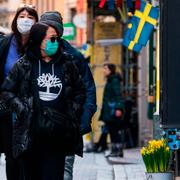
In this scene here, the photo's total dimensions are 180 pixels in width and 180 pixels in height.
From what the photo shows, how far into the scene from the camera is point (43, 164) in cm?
826

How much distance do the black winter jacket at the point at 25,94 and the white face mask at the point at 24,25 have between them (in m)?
1.18

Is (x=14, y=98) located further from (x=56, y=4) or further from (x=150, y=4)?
(x=56, y=4)

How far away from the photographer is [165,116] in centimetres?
943

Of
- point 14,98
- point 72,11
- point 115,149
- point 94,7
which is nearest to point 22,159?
point 14,98

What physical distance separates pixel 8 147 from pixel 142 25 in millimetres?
7646

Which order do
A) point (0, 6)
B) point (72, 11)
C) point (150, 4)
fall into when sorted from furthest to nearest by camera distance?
point (0, 6), point (72, 11), point (150, 4)

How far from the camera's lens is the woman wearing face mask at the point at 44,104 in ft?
27.0

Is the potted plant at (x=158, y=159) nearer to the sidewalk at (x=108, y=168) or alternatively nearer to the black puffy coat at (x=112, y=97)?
the sidewalk at (x=108, y=168)

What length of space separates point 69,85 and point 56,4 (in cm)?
3878

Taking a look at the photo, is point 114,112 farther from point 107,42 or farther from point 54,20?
point 54,20

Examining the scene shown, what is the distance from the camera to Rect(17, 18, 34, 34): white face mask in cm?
966

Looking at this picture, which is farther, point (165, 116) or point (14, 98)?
point (165, 116)

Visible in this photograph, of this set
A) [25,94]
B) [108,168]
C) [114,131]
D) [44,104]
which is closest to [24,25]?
[25,94]

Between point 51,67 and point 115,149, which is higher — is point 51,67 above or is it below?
above
